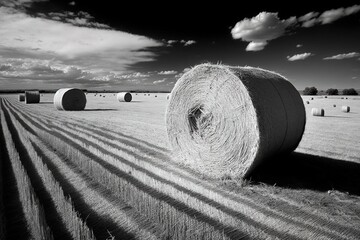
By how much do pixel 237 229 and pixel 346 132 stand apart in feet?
30.0

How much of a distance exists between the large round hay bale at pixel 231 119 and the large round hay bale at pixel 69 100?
1787 cm

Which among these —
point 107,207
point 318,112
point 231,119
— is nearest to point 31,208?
point 107,207

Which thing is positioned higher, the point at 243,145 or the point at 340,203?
the point at 243,145

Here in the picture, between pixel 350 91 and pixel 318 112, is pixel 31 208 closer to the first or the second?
pixel 318 112

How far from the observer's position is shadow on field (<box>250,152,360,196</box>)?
492 cm

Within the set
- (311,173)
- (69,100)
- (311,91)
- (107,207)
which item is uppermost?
(311,91)

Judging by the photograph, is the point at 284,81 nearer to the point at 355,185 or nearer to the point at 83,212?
the point at 355,185

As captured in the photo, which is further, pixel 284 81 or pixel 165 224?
pixel 284 81

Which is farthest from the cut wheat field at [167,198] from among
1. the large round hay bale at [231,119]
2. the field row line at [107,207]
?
the large round hay bale at [231,119]

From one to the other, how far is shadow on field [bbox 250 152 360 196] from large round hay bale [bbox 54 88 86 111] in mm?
19771

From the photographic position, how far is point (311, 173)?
220 inches

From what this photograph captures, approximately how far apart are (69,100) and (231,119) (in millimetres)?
19927

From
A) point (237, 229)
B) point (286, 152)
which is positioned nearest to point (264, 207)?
point (237, 229)

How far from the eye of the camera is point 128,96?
38.3 m
